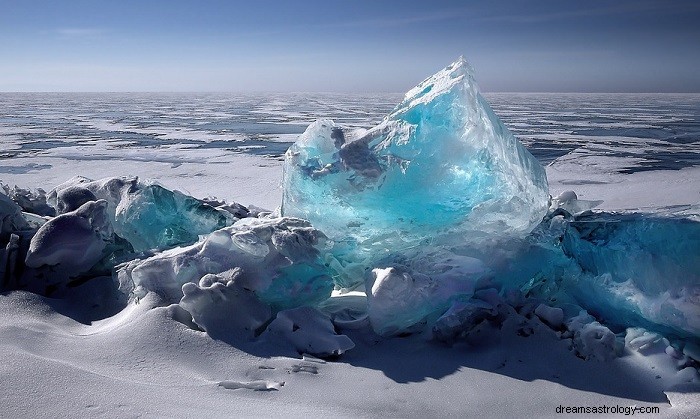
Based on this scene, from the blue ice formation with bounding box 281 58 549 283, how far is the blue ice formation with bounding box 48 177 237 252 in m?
1.06

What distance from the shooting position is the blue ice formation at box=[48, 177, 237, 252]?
3512mm

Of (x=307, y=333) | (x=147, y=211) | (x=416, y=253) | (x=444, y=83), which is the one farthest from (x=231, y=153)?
(x=307, y=333)

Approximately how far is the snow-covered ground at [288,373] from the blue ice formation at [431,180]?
67 centimetres

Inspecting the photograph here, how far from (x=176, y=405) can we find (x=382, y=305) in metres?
1.08

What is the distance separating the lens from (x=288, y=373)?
2119 millimetres

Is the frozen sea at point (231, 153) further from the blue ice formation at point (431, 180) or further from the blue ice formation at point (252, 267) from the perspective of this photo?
the blue ice formation at point (252, 267)

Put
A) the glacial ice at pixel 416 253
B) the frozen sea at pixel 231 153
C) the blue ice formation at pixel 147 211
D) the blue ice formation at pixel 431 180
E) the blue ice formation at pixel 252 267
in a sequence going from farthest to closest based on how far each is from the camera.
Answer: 1. the frozen sea at pixel 231 153
2. the blue ice formation at pixel 147 211
3. the blue ice formation at pixel 431 180
4. the blue ice formation at pixel 252 267
5. the glacial ice at pixel 416 253

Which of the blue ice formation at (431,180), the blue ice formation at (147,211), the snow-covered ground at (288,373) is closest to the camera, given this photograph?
the snow-covered ground at (288,373)

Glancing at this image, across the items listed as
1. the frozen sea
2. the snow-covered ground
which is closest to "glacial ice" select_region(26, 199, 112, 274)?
the snow-covered ground

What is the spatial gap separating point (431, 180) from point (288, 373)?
4.64ft

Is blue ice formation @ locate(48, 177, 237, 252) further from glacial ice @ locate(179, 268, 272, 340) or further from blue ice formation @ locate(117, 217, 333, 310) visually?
glacial ice @ locate(179, 268, 272, 340)

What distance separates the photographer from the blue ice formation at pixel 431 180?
2.86 metres

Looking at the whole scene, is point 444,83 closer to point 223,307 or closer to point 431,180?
point 431,180

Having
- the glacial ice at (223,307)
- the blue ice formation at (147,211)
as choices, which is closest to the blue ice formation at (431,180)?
the glacial ice at (223,307)
